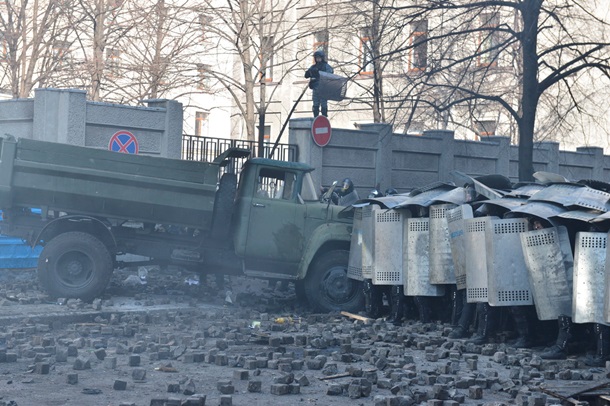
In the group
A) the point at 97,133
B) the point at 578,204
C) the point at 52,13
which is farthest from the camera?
the point at 52,13

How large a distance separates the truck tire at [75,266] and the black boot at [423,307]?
4.13 m

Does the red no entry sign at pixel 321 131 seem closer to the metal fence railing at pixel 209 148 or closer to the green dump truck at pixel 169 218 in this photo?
the metal fence railing at pixel 209 148

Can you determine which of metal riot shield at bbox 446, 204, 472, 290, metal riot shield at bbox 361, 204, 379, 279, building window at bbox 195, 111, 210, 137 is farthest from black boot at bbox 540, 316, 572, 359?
building window at bbox 195, 111, 210, 137

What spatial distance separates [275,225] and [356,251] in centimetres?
119

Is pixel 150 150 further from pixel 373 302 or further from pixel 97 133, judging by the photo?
pixel 373 302

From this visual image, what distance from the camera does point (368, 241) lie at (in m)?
12.1

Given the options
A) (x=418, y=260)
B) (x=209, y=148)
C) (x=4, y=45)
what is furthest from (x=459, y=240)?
(x=4, y=45)

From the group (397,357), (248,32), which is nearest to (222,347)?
(397,357)

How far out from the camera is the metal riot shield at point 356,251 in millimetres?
12320

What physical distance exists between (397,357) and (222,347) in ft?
5.99

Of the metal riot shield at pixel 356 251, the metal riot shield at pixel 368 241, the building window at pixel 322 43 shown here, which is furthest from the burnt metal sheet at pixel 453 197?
the building window at pixel 322 43

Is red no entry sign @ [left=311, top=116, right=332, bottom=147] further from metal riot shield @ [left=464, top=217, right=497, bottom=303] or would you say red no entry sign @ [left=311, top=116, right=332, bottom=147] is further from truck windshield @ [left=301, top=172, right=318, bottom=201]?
metal riot shield @ [left=464, top=217, right=497, bottom=303]

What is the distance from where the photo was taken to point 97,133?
17.4m

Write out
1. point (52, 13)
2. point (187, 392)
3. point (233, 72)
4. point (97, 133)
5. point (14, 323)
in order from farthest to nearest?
point (233, 72) < point (52, 13) < point (97, 133) < point (14, 323) < point (187, 392)
